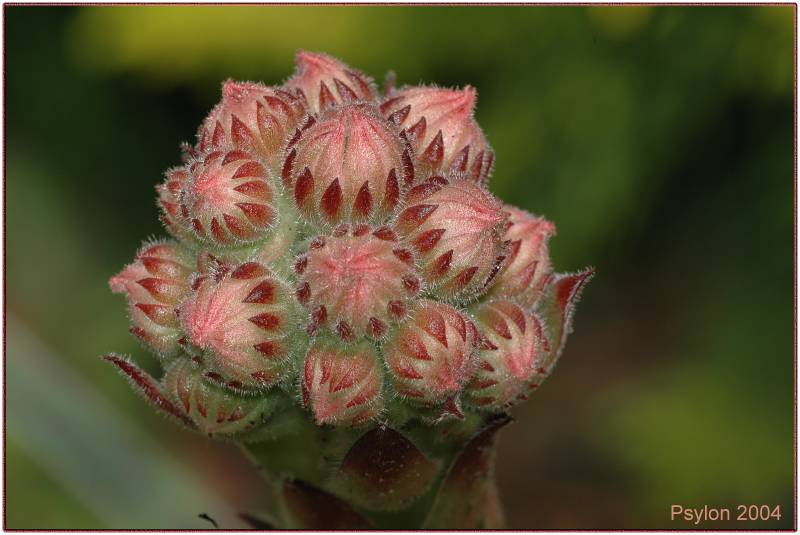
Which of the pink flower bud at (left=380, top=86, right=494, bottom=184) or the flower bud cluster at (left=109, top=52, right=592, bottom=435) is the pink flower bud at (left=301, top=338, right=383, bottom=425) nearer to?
the flower bud cluster at (left=109, top=52, right=592, bottom=435)

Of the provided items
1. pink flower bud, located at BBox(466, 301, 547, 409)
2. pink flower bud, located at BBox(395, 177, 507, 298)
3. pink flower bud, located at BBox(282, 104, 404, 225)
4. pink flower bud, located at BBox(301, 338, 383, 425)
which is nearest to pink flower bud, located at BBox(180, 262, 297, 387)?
pink flower bud, located at BBox(301, 338, 383, 425)

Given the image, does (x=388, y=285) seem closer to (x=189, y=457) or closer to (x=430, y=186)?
(x=430, y=186)

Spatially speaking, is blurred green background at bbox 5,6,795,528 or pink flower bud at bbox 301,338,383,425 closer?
pink flower bud at bbox 301,338,383,425

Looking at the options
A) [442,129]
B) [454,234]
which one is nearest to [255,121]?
[442,129]

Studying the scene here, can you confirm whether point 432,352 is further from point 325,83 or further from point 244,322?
point 325,83

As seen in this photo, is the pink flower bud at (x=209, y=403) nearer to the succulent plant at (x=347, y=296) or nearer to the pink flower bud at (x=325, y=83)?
the succulent plant at (x=347, y=296)
